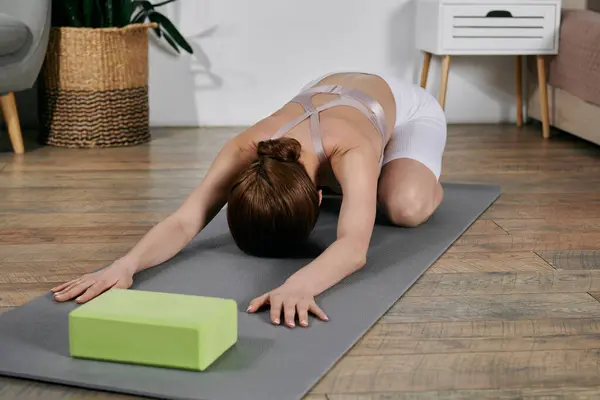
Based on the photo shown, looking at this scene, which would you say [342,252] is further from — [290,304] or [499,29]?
[499,29]

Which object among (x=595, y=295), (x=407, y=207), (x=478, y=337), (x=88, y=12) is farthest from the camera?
(x=88, y=12)

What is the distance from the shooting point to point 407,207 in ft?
7.69

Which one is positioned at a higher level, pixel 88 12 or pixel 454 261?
pixel 88 12

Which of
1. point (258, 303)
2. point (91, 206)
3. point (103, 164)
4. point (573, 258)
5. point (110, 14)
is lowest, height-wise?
point (103, 164)

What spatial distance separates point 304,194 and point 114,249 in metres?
0.55

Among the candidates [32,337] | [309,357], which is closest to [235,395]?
[309,357]

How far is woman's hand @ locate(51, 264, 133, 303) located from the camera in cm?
175

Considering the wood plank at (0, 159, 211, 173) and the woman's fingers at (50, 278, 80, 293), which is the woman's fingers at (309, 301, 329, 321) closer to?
the woman's fingers at (50, 278, 80, 293)

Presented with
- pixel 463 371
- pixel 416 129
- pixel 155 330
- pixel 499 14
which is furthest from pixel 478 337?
pixel 499 14

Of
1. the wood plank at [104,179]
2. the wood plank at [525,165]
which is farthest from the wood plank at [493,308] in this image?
the wood plank at [525,165]

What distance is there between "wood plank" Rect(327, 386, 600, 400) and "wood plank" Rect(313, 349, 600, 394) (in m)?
0.01

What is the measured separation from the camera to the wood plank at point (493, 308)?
1.73 meters

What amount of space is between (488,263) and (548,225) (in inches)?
16.5

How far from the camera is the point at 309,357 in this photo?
1503mm
